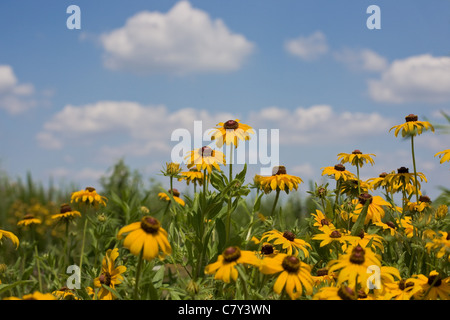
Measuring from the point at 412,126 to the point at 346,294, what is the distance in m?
1.58

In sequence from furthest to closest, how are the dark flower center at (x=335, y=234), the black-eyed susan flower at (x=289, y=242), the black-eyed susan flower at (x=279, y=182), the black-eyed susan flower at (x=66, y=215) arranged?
the black-eyed susan flower at (x=66, y=215) → the black-eyed susan flower at (x=279, y=182) → the dark flower center at (x=335, y=234) → the black-eyed susan flower at (x=289, y=242)

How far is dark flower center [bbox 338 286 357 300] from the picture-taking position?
183 cm

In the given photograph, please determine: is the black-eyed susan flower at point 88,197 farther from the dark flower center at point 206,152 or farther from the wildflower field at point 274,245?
the dark flower center at point 206,152

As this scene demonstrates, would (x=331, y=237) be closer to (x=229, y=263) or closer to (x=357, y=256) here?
(x=357, y=256)

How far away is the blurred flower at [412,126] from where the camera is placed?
2.93 m

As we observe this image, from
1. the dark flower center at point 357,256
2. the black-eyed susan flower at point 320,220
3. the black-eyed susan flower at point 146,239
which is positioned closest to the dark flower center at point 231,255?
the black-eyed susan flower at point 146,239

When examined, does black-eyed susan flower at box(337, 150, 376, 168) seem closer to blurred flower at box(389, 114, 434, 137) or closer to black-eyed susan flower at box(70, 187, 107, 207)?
blurred flower at box(389, 114, 434, 137)

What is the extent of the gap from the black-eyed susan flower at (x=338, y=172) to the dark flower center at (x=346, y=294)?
63.8 inches

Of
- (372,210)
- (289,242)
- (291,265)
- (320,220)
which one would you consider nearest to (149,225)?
(291,265)

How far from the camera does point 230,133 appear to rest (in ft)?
8.97

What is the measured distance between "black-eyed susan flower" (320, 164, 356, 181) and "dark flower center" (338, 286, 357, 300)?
162 cm

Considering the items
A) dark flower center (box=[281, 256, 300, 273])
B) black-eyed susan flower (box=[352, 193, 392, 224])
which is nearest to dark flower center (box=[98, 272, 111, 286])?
dark flower center (box=[281, 256, 300, 273])
